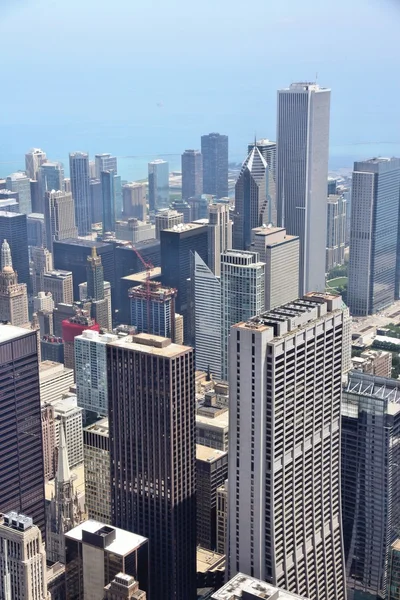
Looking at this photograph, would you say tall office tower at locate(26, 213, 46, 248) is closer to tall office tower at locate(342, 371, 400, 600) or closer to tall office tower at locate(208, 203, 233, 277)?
tall office tower at locate(208, 203, 233, 277)

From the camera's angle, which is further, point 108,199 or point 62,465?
point 108,199

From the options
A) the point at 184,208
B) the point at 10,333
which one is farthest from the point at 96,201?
the point at 10,333

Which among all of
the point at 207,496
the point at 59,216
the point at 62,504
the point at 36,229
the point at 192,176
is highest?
the point at 192,176

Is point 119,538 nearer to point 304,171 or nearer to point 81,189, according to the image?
point 304,171

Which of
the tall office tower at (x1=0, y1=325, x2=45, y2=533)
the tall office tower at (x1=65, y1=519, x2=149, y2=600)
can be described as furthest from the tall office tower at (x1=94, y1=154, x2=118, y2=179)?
the tall office tower at (x1=65, y1=519, x2=149, y2=600)

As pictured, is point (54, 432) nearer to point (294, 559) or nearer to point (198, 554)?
point (198, 554)

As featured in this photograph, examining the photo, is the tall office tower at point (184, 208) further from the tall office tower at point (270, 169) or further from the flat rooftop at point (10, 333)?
the flat rooftop at point (10, 333)

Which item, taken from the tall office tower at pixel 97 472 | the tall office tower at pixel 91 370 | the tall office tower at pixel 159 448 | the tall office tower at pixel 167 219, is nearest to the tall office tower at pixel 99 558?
the tall office tower at pixel 159 448

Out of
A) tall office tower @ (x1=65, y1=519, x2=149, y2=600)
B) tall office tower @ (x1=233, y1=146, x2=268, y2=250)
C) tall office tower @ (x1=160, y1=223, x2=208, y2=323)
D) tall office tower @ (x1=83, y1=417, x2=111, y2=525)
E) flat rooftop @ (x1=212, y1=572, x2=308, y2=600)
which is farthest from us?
tall office tower @ (x1=233, y1=146, x2=268, y2=250)
